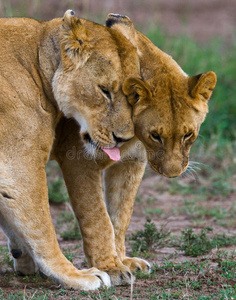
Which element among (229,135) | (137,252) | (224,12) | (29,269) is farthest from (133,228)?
(224,12)

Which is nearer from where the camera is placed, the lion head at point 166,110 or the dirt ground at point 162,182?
the lion head at point 166,110

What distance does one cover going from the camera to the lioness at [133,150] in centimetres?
337

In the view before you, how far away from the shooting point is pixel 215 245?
168 inches

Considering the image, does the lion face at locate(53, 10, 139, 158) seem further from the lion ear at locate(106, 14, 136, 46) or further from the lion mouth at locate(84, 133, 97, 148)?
the lion ear at locate(106, 14, 136, 46)

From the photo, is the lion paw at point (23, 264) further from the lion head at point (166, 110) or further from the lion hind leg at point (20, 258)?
the lion head at point (166, 110)

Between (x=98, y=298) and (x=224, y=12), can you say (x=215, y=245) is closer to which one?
(x=98, y=298)

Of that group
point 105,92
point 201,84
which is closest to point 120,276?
point 105,92

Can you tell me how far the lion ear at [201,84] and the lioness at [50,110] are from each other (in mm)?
322

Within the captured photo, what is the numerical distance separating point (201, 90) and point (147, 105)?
0.34m

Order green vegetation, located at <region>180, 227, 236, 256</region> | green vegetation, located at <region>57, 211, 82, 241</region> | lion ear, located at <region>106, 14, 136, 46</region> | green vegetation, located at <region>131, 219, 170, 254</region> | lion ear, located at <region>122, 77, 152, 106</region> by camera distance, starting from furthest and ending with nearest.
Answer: green vegetation, located at <region>57, 211, 82, 241</region>
green vegetation, located at <region>131, 219, 170, 254</region>
green vegetation, located at <region>180, 227, 236, 256</region>
lion ear, located at <region>106, 14, 136, 46</region>
lion ear, located at <region>122, 77, 152, 106</region>

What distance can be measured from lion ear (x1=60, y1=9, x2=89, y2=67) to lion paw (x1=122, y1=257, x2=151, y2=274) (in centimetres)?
126

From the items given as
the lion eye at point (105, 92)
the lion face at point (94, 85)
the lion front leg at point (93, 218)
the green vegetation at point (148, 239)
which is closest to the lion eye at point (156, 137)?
the lion face at point (94, 85)

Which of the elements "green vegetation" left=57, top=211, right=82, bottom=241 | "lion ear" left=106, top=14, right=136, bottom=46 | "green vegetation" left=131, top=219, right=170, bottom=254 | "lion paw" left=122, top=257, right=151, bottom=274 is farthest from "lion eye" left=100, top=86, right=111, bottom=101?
"green vegetation" left=57, top=211, right=82, bottom=241

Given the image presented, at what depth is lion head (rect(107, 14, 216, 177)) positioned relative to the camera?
335 cm
